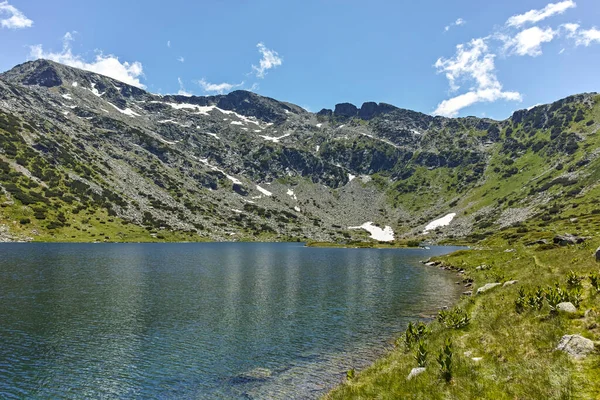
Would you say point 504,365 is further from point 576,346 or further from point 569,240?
point 569,240

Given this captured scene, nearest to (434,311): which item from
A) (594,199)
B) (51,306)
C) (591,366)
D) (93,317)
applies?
(591,366)

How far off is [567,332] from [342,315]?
88.4ft

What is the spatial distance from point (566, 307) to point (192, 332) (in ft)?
101

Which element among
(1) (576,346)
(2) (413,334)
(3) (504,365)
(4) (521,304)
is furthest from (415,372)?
(4) (521,304)

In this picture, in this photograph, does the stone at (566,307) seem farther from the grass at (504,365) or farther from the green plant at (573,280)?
the green plant at (573,280)

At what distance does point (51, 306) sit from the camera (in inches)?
1678

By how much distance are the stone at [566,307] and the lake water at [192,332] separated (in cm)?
1357

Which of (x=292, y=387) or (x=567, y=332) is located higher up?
(x=567, y=332)

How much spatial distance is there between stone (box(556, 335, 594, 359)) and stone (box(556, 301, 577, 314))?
5.33 meters

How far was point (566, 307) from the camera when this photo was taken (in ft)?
67.9

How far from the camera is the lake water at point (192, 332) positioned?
23281mm

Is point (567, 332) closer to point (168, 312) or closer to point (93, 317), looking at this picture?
point (168, 312)

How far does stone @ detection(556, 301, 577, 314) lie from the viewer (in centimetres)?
2028

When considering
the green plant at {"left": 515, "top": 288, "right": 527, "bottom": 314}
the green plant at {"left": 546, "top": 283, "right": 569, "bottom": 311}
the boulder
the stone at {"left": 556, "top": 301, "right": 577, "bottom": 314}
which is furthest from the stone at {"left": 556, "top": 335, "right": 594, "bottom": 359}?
the boulder
